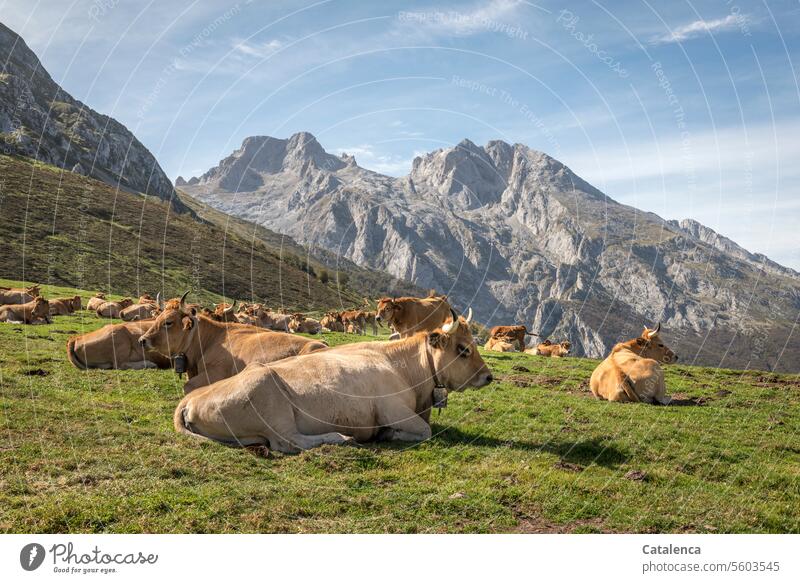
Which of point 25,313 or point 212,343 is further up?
point 212,343

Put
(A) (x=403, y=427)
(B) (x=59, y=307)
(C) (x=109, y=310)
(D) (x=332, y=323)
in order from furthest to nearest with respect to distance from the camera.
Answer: (D) (x=332, y=323) < (C) (x=109, y=310) < (B) (x=59, y=307) < (A) (x=403, y=427)

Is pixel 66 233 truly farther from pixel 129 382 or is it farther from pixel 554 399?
pixel 554 399

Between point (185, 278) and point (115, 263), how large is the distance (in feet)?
26.4

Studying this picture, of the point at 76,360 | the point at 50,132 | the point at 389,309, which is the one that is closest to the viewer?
the point at 76,360

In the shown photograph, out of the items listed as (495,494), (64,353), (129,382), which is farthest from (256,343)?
(64,353)

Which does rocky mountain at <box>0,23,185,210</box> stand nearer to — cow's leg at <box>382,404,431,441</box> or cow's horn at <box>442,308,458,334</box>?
cow's horn at <box>442,308,458,334</box>

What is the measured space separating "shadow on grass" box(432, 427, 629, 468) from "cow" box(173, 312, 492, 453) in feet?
2.08

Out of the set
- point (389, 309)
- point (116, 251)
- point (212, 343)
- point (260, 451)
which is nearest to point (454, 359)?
point (260, 451)

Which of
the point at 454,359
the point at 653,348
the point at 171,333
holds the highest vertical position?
the point at 653,348

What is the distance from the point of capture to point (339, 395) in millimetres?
11484

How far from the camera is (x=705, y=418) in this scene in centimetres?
1661

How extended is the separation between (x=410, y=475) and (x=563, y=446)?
4.13m

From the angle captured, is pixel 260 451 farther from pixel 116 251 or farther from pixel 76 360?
pixel 116 251

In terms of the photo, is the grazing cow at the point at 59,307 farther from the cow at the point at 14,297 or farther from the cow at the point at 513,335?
the cow at the point at 513,335
